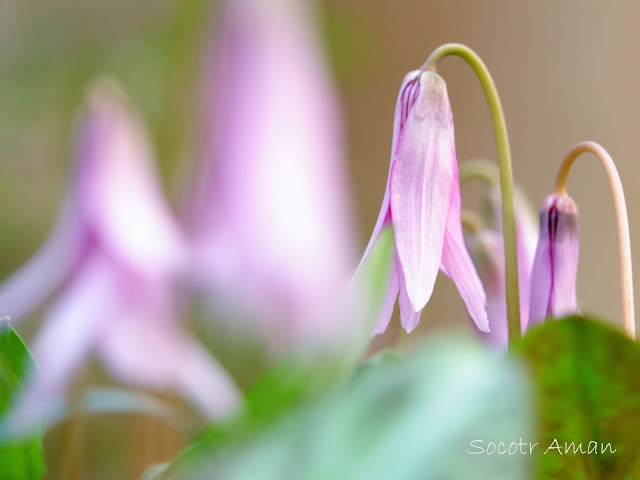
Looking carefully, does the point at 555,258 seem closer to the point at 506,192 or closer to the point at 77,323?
the point at 506,192

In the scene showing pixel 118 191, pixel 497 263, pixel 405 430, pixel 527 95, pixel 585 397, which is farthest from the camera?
pixel 527 95

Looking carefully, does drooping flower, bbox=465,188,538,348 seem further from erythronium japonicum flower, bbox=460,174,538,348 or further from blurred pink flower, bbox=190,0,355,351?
blurred pink flower, bbox=190,0,355,351

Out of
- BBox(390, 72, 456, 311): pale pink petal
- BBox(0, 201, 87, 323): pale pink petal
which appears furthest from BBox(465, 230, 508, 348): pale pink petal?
BBox(0, 201, 87, 323): pale pink petal

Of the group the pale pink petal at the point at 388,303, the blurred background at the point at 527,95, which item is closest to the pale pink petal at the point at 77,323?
the pale pink petal at the point at 388,303

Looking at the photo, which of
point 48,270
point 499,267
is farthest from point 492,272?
point 48,270

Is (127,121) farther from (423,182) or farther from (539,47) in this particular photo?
(539,47)

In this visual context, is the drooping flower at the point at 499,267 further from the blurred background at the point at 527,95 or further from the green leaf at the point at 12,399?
the blurred background at the point at 527,95
